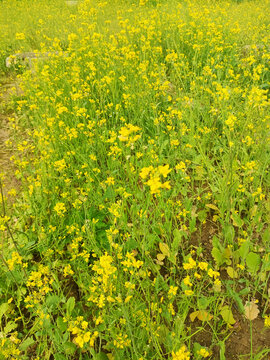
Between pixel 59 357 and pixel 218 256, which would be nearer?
pixel 59 357

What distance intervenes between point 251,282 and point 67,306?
1.10 meters

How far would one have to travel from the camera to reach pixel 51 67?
3734 millimetres

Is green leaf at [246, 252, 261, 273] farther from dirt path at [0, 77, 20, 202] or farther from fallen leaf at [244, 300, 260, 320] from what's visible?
dirt path at [0, 77, 20, 202]

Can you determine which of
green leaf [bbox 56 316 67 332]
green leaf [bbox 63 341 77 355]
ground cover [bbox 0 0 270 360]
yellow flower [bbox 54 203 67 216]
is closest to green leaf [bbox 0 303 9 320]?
ground cover [bbox 0 0 270 360]

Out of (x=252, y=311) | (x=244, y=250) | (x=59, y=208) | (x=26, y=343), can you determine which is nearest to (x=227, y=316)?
(x=252, y=311)

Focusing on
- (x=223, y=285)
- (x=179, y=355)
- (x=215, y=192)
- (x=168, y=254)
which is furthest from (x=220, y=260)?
(x=179, y=355)

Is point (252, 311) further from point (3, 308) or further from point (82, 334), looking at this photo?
point (3, 308)

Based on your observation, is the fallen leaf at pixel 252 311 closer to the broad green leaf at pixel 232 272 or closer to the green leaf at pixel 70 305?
the broad green leaf at pixel 232 272

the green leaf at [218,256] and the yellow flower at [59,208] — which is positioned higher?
the yellow flower at [59,208]

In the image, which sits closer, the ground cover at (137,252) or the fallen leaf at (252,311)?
the ground cover at (137,252)

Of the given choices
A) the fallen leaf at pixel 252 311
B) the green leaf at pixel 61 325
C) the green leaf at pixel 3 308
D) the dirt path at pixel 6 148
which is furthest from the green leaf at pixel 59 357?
the dirt path at pixel 6 148

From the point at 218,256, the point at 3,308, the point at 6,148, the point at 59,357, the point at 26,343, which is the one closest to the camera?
the point at 59,357

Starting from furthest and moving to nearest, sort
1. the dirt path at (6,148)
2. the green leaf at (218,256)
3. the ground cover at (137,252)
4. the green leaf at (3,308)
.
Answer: the dirt path at (6,148) → the green leaf at (218,256) → the green leaf at (3,308) → the ground cover at (137,252)

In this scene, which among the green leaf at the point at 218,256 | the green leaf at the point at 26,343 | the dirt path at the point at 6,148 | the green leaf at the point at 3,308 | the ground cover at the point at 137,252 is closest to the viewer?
the ground cover at the point at 137,252
